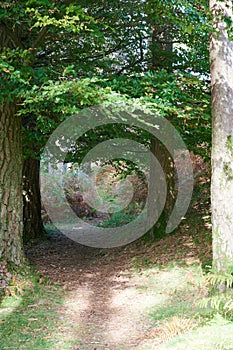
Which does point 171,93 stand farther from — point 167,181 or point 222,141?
point 167,181

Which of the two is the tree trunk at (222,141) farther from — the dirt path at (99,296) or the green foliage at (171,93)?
the dirt path at (99,296)

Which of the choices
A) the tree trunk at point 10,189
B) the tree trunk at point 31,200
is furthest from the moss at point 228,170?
the tree trunk at point 31,200

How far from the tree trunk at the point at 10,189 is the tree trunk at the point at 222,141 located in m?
2.91

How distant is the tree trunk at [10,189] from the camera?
5.58 metres

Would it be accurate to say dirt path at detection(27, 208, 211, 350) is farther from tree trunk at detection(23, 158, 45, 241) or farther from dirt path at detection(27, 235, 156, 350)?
tree trunk at detection(23, 158, 45, 241)

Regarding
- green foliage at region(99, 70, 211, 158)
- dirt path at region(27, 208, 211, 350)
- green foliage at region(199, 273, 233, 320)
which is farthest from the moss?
dirt path at region(27, 208, 211, 350)

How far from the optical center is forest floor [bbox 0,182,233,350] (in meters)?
3.93

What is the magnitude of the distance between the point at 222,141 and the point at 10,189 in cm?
311

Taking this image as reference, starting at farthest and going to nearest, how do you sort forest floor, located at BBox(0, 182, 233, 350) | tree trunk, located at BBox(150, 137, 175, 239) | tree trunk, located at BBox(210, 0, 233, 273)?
tree trunk, located at BBox(150, 137, 175, 239)
tree trunk, located at BBox(210, 0, 233, 273)
forest floor, located at BBox(0, 182, 233, 350)

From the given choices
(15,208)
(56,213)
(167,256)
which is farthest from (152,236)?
(56,213)

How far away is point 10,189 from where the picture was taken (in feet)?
18.6

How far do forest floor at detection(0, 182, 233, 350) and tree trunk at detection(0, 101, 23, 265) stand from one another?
64 centimetres

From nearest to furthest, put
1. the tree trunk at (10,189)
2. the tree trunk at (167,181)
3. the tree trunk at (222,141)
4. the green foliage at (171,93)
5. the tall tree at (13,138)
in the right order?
the tree trunk at (222,141), the green foliage at (171,93), the tall tree at (13,138), the tree trunk at (10,189), the tree trunk at (167,181)

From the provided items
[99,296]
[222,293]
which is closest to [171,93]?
[222,293]
